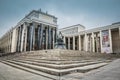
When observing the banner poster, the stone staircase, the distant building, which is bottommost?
the stone staircase

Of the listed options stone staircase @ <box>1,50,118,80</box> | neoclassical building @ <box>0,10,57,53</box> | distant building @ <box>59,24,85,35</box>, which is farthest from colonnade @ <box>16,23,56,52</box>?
stone staircase @ <box>1,50,118,80</box>

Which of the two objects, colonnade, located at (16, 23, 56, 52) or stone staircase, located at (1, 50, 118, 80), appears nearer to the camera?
stone staircase, located at (1, 50, 118, 80)

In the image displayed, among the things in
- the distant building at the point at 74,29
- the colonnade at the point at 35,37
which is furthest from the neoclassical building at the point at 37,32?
the distant building at the point at 74,29

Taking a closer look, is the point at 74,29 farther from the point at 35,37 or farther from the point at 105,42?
the point at 105,42

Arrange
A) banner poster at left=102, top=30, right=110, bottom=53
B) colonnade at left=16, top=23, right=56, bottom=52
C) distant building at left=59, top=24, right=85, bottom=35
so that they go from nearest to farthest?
banner poster at left=102, top=30, right=110, bottom=53
colonnade at left=16, top=23, right=56, bottom=52
distant building at left=59, top=24, right=85, bottom=35

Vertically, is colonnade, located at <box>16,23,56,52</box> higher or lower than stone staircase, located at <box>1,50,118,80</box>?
higher

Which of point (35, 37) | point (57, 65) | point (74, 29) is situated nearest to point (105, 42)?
point (74, 29)

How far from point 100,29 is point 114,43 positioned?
6.91 metres

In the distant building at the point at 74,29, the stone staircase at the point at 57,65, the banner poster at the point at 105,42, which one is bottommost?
the stone staircase at the point at 57,65

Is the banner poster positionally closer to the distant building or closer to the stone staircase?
the distant building

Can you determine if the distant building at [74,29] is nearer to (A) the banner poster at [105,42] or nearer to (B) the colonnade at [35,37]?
(B) the colonnade at [35,37]

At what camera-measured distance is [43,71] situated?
21.2ft

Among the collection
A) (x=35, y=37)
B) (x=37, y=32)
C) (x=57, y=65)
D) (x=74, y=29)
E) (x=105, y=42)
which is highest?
(x=74, y=29)

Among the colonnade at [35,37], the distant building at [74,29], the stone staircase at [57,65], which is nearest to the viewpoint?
the stone staircase at [57,65]
